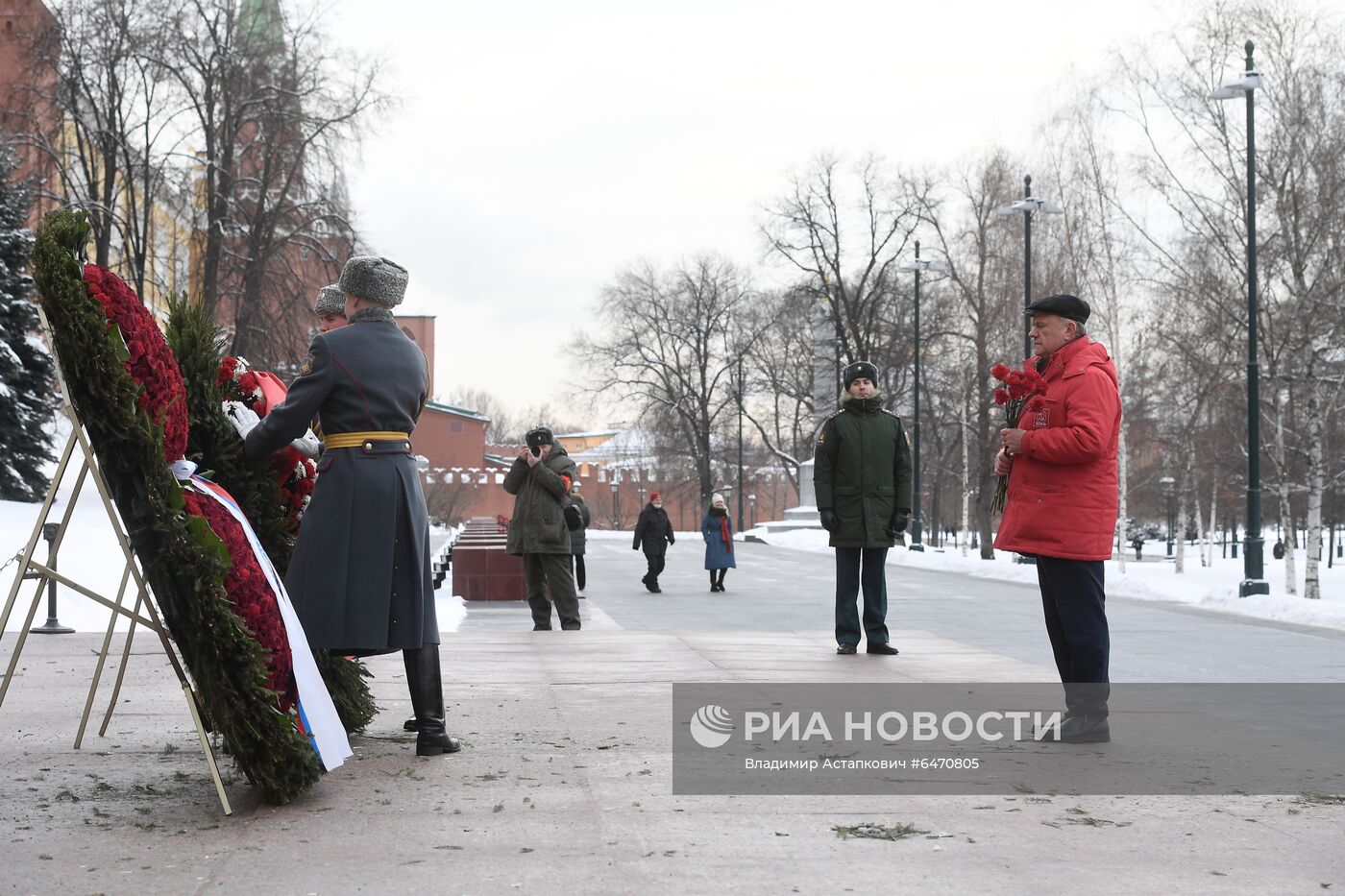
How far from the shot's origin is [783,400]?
238 feet

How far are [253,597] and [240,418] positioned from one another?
86 centimetres

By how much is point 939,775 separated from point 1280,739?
79.7 inches

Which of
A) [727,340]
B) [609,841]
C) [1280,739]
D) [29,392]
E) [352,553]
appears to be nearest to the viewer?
[609,841]

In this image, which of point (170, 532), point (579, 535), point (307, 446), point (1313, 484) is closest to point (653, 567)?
point (579, 535)

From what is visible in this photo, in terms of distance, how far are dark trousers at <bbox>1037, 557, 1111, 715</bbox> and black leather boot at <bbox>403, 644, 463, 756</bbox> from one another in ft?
8.00

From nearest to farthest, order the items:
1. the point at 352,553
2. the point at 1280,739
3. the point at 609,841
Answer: the point at 609,841, the point at 352,553, the point at 1280,739

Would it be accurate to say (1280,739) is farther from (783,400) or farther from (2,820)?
(783,400)

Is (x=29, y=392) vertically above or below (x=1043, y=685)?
above

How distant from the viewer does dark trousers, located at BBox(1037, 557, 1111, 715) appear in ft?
19.9

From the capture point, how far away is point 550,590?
13109mm

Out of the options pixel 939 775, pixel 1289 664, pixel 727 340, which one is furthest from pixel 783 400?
pixel 939 775

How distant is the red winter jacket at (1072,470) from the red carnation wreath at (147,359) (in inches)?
124

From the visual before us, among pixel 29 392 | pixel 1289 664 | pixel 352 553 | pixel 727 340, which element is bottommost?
pixel 1289 664

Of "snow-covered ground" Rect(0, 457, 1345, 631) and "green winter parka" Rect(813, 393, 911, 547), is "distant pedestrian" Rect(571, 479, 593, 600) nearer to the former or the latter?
"snow-covered ground" Rect(0, 457, 1345, 631)
